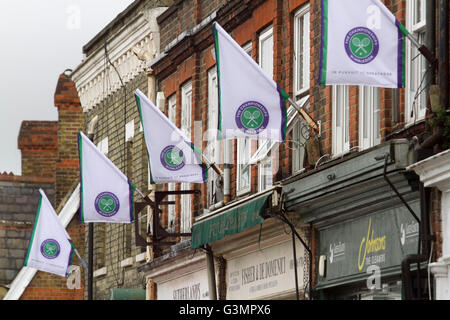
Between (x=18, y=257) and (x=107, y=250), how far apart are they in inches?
416

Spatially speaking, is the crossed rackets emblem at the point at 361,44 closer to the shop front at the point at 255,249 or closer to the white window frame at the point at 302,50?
the shop front at the point at 255,249

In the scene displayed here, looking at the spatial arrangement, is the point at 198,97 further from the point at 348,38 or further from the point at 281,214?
the point at 348,38

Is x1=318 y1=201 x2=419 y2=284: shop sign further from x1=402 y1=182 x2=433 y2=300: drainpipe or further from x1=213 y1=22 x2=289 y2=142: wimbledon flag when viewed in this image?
x1=213 y1=22 x2=289 y2=142: wimbledon flag

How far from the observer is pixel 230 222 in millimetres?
23250


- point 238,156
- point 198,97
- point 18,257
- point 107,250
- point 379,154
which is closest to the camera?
point 379,154

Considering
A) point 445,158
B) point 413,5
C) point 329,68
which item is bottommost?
point 445,158

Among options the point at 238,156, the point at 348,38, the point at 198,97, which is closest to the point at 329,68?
the point at 348,38

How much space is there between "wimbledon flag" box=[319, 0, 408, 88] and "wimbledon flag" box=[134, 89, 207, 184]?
8.09 metres

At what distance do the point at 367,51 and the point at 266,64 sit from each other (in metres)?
7.81

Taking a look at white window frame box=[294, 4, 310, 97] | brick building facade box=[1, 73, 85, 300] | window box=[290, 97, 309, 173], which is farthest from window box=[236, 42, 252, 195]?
brick building facade box=[1, 73, 85, 300]

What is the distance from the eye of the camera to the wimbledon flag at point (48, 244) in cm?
2977

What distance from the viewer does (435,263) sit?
16984 mm

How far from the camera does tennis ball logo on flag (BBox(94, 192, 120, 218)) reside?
2691 cm

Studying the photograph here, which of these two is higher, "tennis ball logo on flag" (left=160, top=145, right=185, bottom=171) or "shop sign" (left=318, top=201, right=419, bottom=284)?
"tennis ball logo on flag" (left=160, top=145, right=185, bottom=171)
